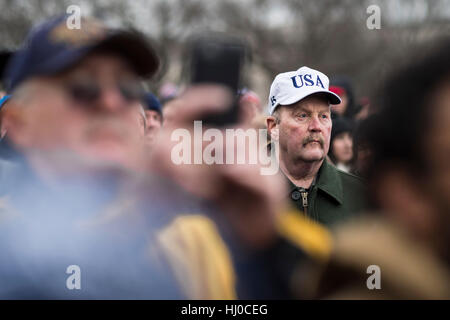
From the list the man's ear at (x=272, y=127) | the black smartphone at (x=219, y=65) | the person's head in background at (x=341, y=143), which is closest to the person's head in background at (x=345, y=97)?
the person's head in background at (x=341, y=143)

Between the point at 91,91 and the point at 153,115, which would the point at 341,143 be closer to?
the point at 153,115

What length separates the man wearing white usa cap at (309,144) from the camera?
117 inches

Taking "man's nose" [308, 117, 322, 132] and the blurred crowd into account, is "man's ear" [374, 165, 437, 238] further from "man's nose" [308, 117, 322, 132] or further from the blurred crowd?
"man's nose" [308, 117, 322, 132]

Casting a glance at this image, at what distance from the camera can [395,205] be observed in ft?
4.56

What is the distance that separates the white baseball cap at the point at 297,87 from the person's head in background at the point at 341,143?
117cm

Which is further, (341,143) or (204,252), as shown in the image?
(341,143)

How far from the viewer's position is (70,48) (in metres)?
1.69

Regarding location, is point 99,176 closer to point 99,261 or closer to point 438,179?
point 99,261

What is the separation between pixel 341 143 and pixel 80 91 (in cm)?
297

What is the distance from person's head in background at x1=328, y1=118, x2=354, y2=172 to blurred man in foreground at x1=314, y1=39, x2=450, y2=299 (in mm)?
2860

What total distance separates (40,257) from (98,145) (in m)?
0.31

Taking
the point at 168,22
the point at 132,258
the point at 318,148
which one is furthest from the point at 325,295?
the point at 168,22

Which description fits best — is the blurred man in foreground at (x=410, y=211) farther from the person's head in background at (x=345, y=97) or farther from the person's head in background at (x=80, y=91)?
the person's head in background at (x=345, y=97)

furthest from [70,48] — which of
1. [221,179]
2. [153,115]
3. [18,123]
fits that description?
[153,115]
